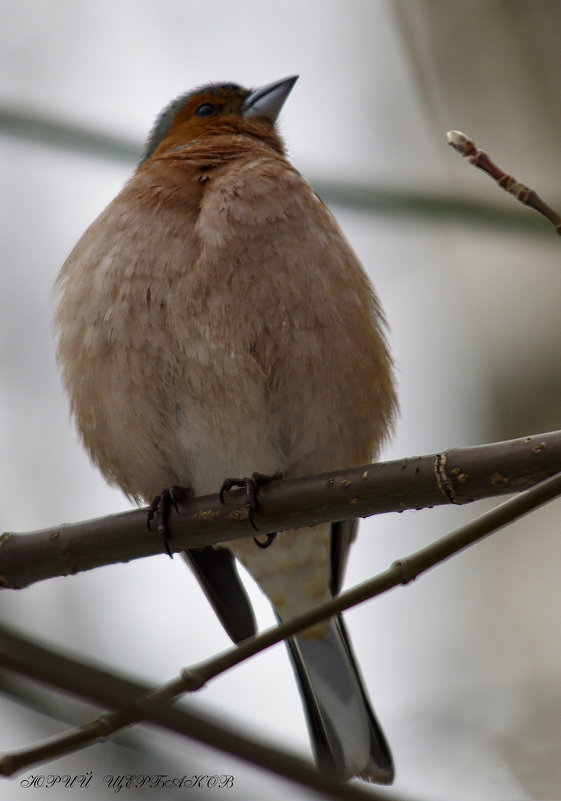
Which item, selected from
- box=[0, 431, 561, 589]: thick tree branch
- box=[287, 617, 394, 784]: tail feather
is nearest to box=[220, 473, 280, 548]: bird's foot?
box=[0, 431, 561, 589]: thick tree branch

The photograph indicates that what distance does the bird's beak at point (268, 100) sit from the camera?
5.99 meters

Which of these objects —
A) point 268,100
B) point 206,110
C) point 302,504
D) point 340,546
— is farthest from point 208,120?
point 302,504

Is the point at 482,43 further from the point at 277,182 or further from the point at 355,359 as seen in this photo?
the point at 355,359

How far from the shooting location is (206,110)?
237 inches

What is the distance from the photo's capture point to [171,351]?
4270mm

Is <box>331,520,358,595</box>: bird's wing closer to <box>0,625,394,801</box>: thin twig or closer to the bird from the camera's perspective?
the bird

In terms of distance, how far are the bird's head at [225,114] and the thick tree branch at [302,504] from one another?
2644 mm

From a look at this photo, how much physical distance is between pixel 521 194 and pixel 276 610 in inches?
109

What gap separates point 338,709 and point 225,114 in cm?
339

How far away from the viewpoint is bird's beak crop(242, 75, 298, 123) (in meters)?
5.99

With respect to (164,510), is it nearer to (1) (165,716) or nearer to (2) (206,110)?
(1) (165,716)

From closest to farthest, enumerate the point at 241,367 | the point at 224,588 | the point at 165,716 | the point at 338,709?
the point at 165,716 → the point at 241,367 → the point at 338,709 → the point at 224,588

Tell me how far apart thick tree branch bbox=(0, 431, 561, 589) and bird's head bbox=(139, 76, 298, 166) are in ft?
8.67

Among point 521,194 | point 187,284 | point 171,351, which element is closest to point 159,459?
point 171,351
